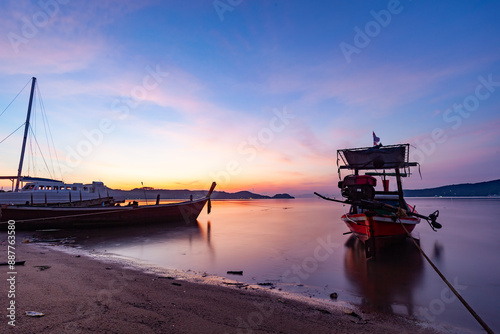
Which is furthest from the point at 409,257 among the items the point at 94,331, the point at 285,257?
the point at 94,331

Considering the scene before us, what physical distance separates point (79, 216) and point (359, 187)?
25.2 meters

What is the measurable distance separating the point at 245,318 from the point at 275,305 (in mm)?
1336

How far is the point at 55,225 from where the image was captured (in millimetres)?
23609

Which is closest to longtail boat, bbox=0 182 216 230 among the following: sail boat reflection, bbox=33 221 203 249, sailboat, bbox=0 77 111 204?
sail boat reflection, bbox=33 221 203 249

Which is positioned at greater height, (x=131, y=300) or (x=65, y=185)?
(x=65, y=185)

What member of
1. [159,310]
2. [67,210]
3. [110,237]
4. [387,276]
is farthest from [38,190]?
[387,276]

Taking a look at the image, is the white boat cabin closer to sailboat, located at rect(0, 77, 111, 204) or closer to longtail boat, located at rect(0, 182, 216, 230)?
sailboat, located at rect(0, 77, 111, 204)

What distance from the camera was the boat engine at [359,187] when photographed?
14.5 metres

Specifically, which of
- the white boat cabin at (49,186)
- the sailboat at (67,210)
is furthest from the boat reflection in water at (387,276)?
the white boat cabin at (49,186)

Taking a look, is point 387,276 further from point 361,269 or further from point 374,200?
point 374,200

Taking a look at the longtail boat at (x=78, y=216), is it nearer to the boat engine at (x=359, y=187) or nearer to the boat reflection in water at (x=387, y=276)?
the boat reflection in water at (x=387, y=276)

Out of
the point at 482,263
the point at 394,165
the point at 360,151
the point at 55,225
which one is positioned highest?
the point at 360,151

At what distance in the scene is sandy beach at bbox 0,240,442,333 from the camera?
4.49 metres

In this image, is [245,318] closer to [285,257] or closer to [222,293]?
[222,293]
